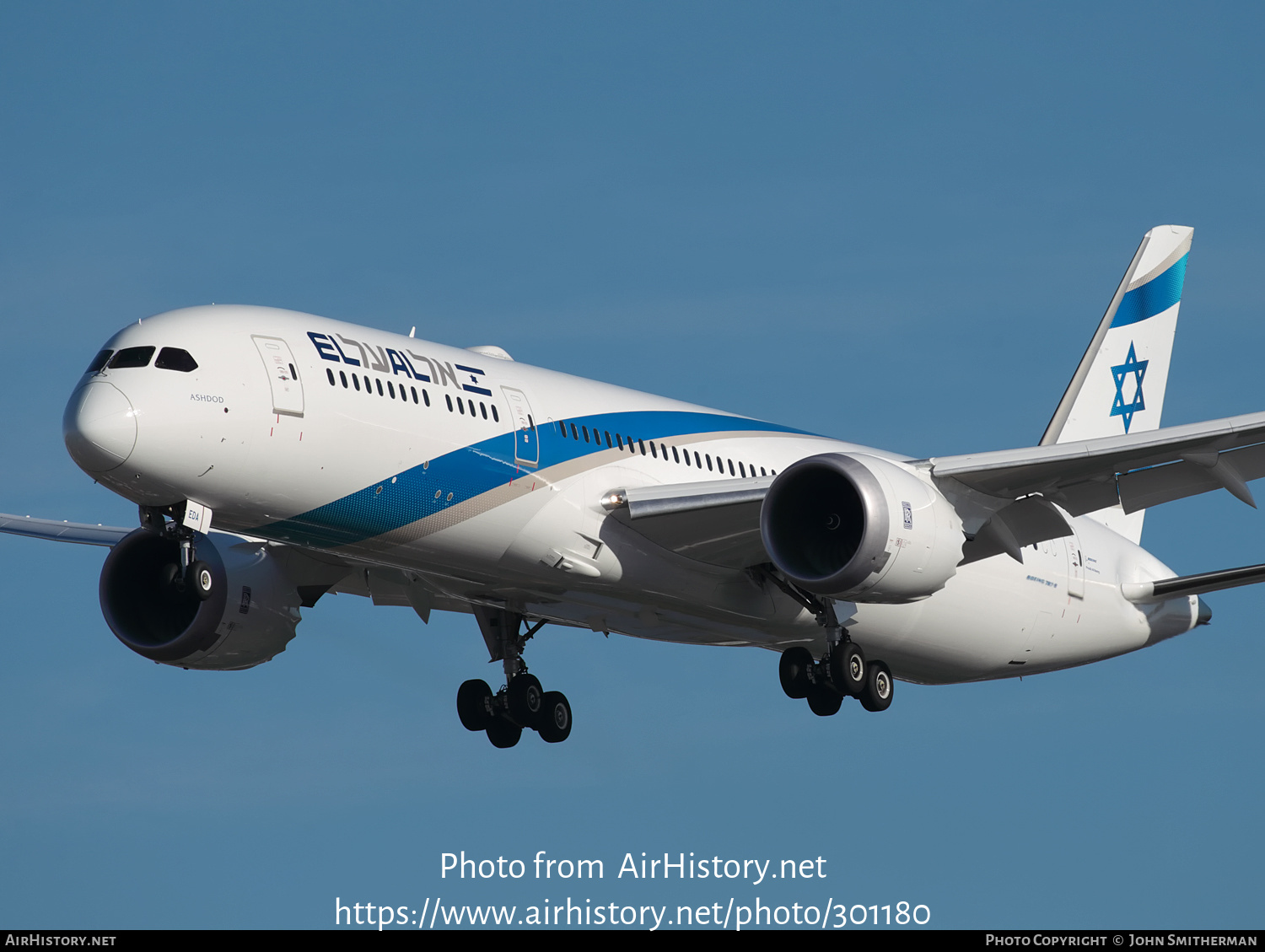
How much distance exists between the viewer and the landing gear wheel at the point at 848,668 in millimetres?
30469

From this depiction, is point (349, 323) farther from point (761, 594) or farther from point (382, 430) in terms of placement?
point (761, 594)

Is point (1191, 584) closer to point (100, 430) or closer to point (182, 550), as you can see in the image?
point (182, 550)

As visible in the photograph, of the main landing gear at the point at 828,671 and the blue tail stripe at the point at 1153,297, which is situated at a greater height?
the blue tail stripe at the point at 1153,297

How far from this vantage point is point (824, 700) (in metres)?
30.8

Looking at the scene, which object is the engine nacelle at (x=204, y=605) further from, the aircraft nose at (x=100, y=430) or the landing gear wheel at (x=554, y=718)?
the aircraft nose at (x=100, y=430)

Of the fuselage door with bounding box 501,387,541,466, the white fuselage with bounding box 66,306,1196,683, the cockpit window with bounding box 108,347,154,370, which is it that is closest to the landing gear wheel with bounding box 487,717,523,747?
the white fuselage with bounding box 66,306,1196,683

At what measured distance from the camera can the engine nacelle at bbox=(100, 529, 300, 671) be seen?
3153 centimetres

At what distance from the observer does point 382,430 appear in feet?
82.8

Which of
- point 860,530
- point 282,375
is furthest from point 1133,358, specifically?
point 282,375

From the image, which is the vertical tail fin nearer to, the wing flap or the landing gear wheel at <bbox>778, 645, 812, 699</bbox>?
the landing gear wheel at <bbox>778, 645, 812, 699</bbox>

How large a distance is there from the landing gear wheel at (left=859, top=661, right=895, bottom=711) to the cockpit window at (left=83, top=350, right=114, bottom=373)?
13929mm

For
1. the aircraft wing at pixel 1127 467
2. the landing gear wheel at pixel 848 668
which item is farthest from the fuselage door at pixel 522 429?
the landing gear wheel at pixel 848 668

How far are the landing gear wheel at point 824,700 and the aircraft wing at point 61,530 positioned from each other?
497 inches
